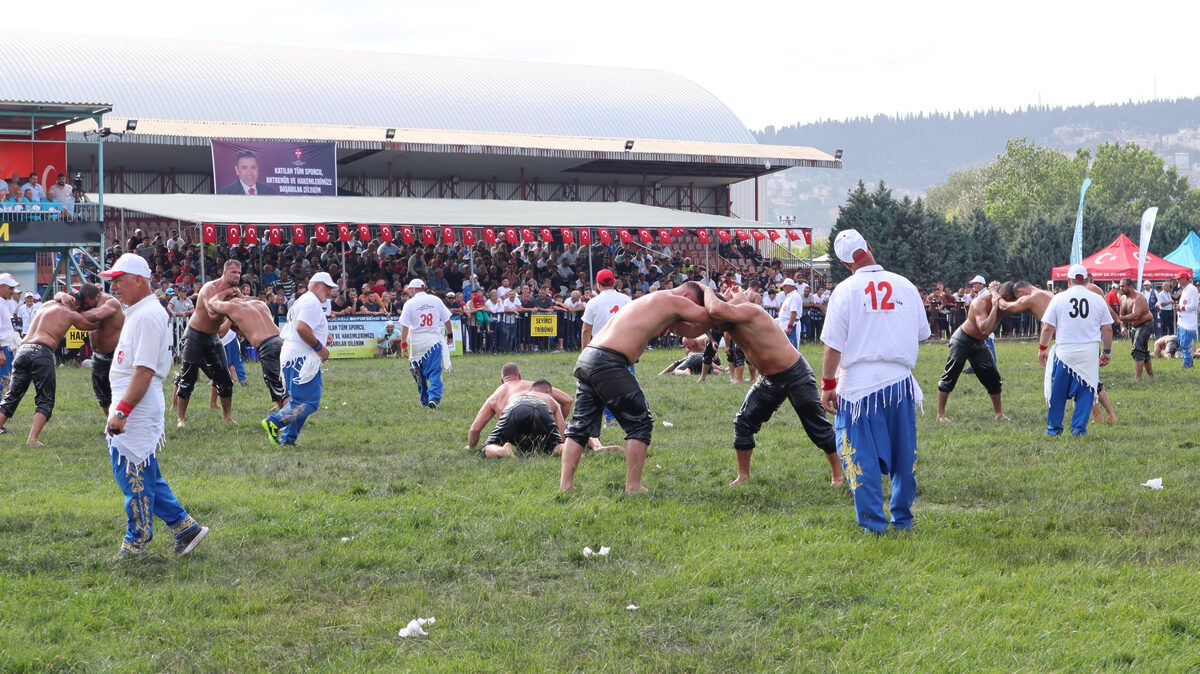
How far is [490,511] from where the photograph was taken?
25.7ft

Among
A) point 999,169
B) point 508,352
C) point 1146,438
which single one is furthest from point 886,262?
point 999,169

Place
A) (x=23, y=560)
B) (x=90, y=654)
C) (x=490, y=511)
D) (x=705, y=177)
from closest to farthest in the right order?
(x=90, y=654), (x=23, y=560), (x=490, y=511), (x=705, y=177)

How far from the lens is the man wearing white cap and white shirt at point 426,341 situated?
14.6 metres

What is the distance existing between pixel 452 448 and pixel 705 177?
33.6 m

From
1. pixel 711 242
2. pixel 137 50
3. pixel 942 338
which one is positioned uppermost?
pixel 137 50

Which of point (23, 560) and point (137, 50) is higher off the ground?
point (137, 50)

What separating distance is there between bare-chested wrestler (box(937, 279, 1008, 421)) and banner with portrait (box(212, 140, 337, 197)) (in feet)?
75.0

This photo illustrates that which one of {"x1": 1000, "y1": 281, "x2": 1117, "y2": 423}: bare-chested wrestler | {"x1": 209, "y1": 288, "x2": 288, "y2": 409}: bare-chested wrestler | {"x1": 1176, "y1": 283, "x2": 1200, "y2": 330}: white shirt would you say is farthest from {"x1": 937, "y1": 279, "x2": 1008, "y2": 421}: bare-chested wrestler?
{"x1": 1176, "y1": 283, "x2": 1200, "y2": 330}: white shirt

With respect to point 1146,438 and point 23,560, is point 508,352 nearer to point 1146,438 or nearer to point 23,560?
point 1146,438

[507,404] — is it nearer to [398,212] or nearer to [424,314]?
[424,314]

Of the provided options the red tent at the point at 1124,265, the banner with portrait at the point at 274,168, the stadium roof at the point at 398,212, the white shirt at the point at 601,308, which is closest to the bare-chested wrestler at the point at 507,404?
the white shirt at the point at 601,308

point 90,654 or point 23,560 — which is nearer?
point 90,654

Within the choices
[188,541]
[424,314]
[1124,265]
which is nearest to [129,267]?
[188,541]

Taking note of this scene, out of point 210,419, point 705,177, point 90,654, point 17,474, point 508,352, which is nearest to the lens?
point 90,654
